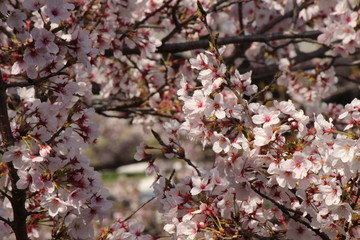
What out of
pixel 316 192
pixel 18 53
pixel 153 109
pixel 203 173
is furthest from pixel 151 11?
pixel 316 192

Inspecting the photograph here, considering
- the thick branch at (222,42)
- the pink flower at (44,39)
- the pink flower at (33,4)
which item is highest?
the pink flower at (33,4)

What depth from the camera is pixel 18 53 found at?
3.70 m

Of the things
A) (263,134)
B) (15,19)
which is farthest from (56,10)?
(263,134)

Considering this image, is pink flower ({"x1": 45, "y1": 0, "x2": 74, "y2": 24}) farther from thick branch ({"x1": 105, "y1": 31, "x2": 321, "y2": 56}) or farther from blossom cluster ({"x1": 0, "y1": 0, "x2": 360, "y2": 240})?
thick branch ({"x1": 105, "y1": 31, "x2": 321, "y2": 56})

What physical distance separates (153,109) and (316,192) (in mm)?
2766

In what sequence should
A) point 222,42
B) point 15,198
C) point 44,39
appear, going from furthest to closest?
point 222,42 → point 15,198 → point 44,39

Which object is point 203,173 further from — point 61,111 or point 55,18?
point 55,18

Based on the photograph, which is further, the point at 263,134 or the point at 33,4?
the point at 33,4

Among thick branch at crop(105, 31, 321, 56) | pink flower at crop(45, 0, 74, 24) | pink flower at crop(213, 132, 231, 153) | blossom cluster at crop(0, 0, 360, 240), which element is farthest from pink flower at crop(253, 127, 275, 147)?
thick branch at crop(105, 31, 321, 56)

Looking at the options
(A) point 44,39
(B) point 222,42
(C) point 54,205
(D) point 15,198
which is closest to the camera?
(A) point 44,39

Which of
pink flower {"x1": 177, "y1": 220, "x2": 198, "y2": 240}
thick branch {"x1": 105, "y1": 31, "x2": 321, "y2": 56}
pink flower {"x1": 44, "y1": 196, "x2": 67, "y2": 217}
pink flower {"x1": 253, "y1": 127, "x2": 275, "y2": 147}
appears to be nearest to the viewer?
pink flower {"x1": 253, "y1": 127, "x2": 275, "y2": 147}

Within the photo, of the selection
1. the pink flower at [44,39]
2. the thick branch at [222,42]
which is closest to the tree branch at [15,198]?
the pink flower at [44,39]

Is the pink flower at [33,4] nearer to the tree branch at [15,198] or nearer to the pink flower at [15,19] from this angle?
the pink flower at [15,19]

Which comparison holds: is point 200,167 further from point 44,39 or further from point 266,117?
point 44,39
